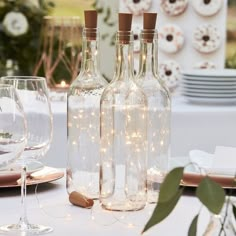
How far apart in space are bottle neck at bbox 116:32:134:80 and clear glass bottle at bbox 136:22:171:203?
59 mm

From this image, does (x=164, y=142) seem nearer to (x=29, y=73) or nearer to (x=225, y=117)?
(x=225, y=117)

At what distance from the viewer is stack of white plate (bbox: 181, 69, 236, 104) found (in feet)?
8.70

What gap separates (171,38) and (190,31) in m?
0.09

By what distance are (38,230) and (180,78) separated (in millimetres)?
1649

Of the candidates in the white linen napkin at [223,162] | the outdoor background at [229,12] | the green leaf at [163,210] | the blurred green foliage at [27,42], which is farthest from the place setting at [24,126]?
the outdoor background at [229,12]

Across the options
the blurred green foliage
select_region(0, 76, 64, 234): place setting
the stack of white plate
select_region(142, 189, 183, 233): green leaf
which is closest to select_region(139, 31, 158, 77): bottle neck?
select_region(0, 76, 64, 234): place setting

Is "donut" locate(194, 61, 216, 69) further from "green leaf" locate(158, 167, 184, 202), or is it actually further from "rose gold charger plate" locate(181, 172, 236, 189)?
→ "green leaf" locate(158, 167, 184, 202)

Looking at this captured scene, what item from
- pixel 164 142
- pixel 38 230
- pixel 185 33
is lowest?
pixel 38 230

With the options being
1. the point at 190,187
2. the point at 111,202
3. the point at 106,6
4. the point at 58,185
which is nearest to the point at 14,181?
the point at 58,185

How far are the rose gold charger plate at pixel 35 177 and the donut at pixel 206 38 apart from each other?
4.35ft

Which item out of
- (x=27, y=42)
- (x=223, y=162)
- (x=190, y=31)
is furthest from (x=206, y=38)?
(x=27, y=42)

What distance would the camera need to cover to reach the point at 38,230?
4.06 ft

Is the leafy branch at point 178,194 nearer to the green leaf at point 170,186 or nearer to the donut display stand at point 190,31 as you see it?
the green leaf at point 170,186

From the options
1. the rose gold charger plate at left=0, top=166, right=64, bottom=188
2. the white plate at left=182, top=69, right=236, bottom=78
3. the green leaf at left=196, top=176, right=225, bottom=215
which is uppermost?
the white plate at left=182, top=69, right=236, bottom=78
